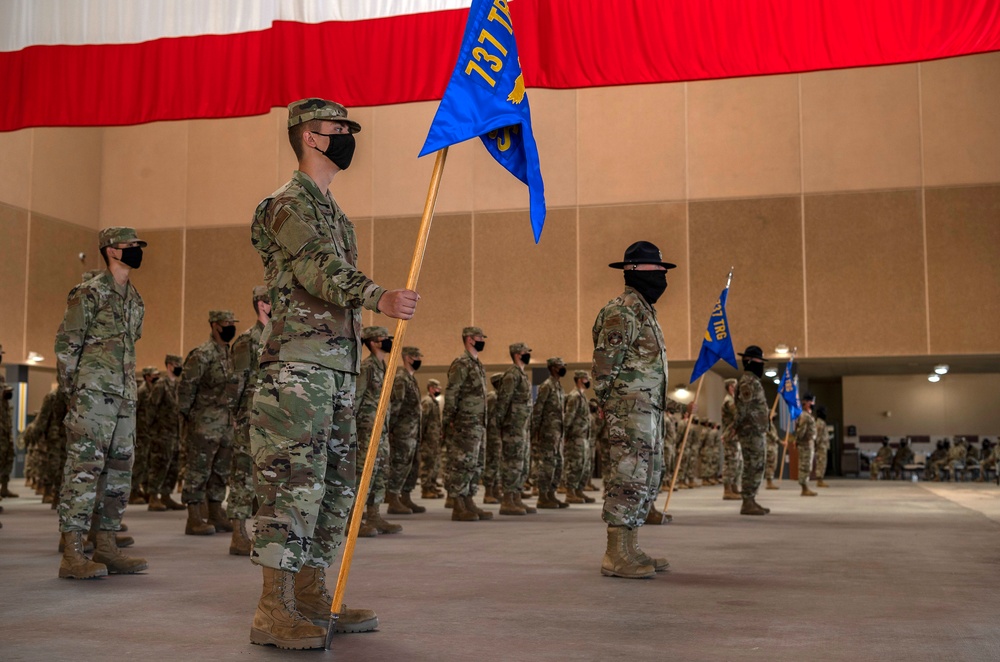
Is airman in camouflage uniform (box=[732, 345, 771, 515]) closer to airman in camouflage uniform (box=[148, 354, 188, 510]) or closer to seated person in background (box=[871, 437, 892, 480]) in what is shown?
airman in camouflage uniform (box=[148, 354, 188, 510])

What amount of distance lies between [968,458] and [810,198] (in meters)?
7.32

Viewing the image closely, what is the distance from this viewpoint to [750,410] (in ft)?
32.2

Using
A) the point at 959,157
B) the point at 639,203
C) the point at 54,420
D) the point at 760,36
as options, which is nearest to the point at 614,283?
the point at 639,203

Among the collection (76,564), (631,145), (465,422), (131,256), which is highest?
(631,145)

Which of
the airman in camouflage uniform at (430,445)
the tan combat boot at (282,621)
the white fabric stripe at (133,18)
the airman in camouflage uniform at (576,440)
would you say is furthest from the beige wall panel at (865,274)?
the tan combat boot at (282,621)

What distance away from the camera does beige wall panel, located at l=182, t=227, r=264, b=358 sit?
62.7ft

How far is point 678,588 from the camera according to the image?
452 centimetres

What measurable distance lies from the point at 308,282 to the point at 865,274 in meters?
15.5

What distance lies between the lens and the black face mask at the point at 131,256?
16.5 feet

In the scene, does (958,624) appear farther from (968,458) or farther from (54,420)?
(968,458)

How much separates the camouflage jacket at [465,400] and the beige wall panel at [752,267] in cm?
882

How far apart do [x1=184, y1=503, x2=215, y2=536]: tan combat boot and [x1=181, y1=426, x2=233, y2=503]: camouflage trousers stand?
0.06m

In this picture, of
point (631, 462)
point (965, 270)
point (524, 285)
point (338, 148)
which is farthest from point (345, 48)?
point (965, 270)

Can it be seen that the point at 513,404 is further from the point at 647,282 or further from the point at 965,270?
the point at 965,270
